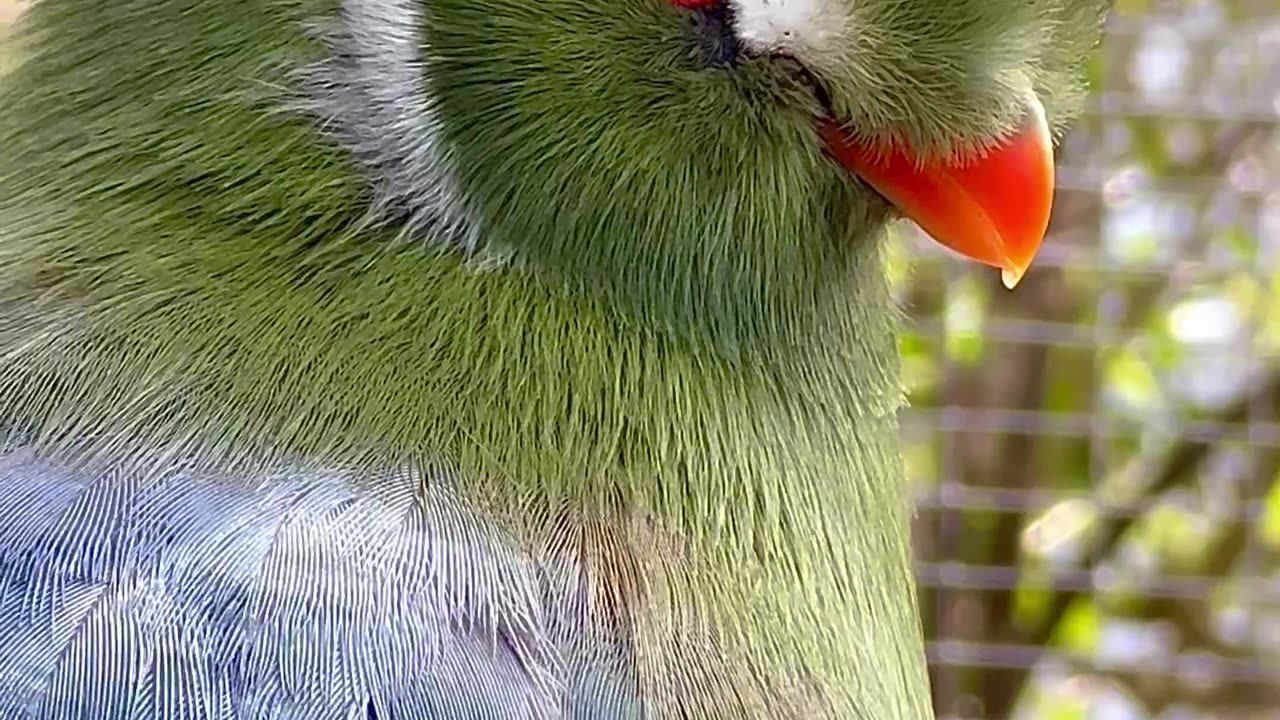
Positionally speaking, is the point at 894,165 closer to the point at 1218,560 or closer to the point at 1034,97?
the point at 1034,97

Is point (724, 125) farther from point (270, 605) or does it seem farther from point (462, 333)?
point (270, 605)

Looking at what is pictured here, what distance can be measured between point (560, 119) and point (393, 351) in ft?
0.36

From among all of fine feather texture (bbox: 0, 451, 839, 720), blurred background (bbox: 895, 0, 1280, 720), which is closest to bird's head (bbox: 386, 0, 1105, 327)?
fine feather texture (bbox: 0, 451, 839, 720)

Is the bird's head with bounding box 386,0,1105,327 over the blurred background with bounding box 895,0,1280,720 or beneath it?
over

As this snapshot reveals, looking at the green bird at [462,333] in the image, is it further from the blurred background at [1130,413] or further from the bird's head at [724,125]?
the blurred background at [1130,413]

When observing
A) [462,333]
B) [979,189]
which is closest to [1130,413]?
[979,189]

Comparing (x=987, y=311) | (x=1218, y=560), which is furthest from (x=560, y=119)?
(x=1218, y=560)

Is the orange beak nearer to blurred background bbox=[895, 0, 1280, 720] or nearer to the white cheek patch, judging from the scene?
the white cheek patch

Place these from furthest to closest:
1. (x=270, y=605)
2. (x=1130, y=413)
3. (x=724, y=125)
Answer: (x=1130, y=413)
(x=724, y=125)
(x=270, y=605)

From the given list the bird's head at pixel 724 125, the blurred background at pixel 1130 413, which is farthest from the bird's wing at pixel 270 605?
the blurred background at pixel 1130 413

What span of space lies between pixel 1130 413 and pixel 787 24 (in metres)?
1.36

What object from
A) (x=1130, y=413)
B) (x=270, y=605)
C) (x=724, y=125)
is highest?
(x=724, y=125)

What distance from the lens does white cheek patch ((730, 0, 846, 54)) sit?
24.1 inches

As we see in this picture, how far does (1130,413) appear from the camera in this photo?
6.13 feet
